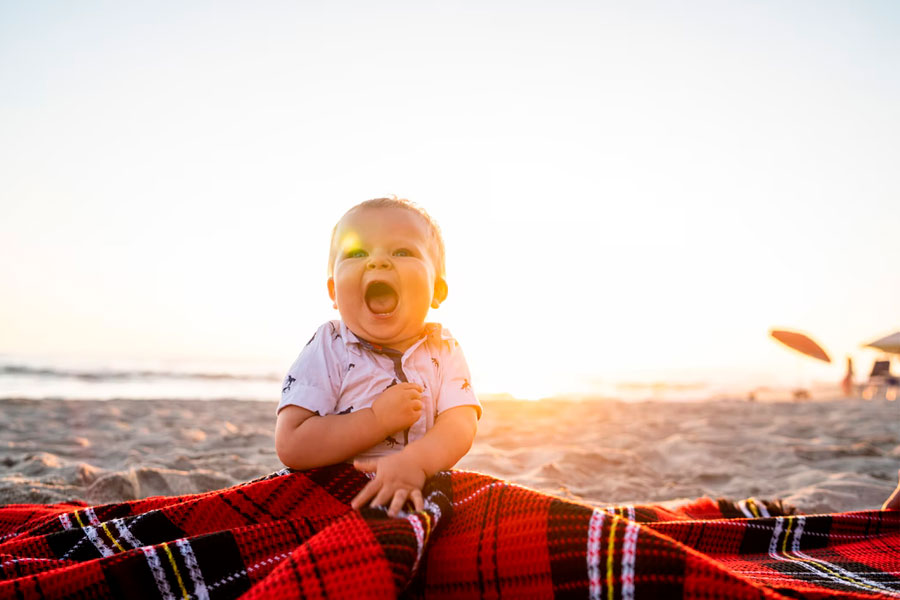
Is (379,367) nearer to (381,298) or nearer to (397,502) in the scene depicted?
(381,298)

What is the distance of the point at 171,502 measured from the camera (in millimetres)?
1612

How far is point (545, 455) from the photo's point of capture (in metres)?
4.11

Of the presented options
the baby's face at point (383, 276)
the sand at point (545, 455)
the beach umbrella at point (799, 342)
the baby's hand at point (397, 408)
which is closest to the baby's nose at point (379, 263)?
the baby's face at point (383, 276)

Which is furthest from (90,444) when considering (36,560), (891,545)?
(891,545)

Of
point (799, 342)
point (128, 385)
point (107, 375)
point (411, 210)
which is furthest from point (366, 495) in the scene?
point (107, 375)

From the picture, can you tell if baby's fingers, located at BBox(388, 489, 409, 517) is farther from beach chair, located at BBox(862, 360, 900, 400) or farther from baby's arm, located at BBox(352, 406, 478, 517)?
beach chair, located at BBox(862, 360, 900, 400)

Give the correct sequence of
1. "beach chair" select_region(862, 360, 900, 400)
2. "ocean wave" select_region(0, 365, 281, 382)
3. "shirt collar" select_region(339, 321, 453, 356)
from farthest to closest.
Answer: "beach chair" select_region(862, 360, 900, 400) → "ocean wave" select_region(0, 365, 281, 382) → "shirt collar" select_region(339, 321, 453, 356)

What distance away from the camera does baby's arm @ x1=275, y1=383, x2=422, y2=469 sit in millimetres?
1381

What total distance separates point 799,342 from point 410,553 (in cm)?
1378

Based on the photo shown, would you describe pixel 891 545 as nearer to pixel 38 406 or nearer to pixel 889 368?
pixel 38 406

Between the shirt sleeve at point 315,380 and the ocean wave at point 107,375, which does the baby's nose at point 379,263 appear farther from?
the ocean wave at point 107,375

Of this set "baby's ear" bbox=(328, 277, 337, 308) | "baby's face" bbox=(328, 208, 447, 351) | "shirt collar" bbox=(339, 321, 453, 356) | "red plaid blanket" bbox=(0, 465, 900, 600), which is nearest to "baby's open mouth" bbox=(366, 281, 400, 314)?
"baby's face" bbox=(328, 208, 447, 351)

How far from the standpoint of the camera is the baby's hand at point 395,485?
3.92 ft

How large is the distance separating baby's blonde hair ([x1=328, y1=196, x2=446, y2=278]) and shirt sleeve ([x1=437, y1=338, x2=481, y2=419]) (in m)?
0.27
